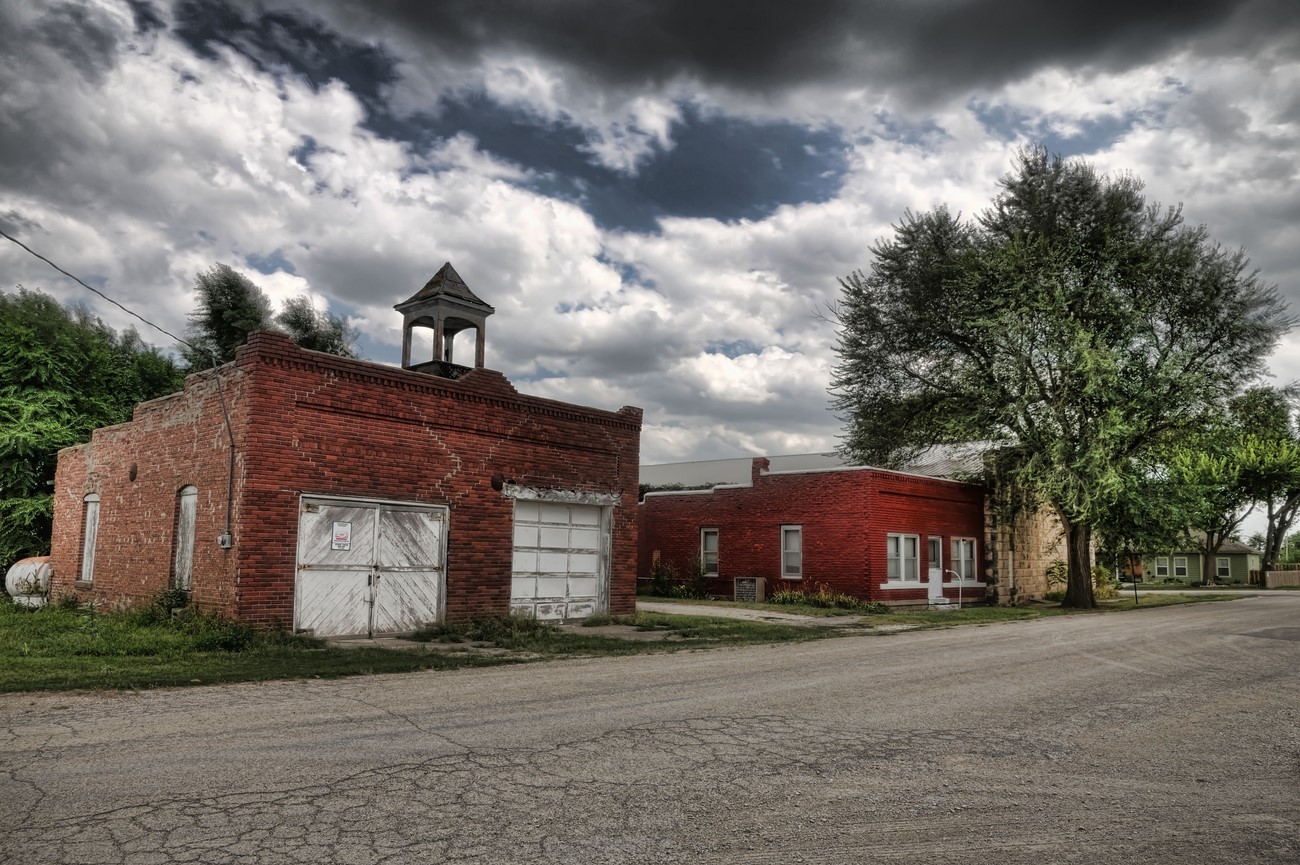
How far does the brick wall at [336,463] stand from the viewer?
14500 mm

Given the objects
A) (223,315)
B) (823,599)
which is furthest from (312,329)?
(823,599)

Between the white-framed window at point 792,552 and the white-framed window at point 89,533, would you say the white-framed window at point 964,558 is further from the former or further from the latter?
the white-framed window at point 89,533

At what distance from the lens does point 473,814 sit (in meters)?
5.27

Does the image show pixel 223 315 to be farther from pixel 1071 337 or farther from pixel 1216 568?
pixel 1216 568

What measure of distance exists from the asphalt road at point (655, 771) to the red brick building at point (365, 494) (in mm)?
5084

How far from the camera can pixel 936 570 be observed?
99.5 feet

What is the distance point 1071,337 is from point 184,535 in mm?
24175

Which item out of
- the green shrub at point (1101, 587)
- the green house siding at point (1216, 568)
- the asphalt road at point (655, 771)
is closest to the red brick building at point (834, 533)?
the green shrub at point (1101, 587)

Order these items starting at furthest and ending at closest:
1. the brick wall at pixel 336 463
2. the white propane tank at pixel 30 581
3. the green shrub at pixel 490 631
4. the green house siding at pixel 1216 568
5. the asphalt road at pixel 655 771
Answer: the green house siding at pixel 1216 568 → the white propane tank at pixel 30 581 → the green shrub at pixel 490 631 → the brick wall at pixel 336 463 → the asphalt road at pixel 655 771

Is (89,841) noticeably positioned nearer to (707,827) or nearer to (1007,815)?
(707,827)

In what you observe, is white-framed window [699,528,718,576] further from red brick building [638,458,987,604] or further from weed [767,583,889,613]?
weed [767,583,889,613]

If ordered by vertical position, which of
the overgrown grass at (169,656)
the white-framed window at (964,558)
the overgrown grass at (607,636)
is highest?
the white-framed window at (964,558)

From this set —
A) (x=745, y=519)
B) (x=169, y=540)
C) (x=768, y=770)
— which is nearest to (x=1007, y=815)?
(x=768, y=770)

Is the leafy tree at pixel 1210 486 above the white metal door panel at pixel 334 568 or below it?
above
